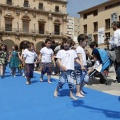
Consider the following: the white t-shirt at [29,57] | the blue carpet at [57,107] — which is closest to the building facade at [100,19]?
the white t-shirt at [29,57]

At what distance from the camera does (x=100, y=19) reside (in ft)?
122

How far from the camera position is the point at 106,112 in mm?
4461

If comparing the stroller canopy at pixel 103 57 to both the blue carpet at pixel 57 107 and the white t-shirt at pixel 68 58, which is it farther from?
the white t-shirt at pixel 68 58

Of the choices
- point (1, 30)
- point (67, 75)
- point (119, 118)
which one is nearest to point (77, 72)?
point (67, 75)

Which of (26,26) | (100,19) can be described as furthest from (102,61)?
(26,26)

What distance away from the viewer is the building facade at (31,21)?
38.2 metres

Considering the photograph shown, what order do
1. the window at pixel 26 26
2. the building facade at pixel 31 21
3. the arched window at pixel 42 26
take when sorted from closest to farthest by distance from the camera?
the building facade at pixel 31 21 < the window at pixel 26 26 < the arched window at pixel 42 26

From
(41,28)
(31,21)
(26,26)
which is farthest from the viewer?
(41,28)

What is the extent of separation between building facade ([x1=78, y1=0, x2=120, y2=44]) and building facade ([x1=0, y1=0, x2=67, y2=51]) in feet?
14.9

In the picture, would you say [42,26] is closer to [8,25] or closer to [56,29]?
[56,29]

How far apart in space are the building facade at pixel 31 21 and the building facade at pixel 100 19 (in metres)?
4.56

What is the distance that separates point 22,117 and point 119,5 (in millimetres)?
32424

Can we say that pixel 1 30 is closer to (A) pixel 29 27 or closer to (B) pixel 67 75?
(A) pixel 29 27

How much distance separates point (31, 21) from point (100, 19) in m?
11.5
